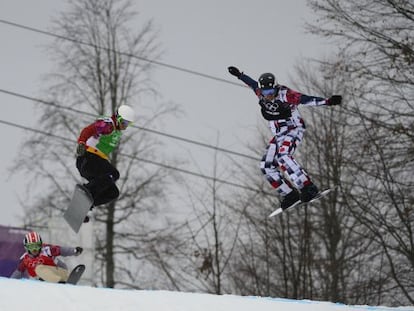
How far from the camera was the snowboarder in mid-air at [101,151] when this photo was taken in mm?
12759

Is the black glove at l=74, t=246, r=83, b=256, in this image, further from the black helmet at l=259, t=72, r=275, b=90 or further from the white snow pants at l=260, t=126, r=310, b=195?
the black helmet at l=259, t=72, r=275, b=90

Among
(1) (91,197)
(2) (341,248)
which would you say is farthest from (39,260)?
(2) (341,248)

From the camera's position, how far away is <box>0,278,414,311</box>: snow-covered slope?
8.41m

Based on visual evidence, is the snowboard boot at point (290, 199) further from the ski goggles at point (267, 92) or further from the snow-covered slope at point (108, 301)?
the snow-covered slope at point (108, 301)

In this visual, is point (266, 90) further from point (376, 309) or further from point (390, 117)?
point (390, 117)

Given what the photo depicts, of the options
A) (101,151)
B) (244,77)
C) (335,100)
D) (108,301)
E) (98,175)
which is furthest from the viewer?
(98,175)

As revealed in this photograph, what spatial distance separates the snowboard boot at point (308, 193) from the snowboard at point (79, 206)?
3613mm

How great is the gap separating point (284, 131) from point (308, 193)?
1.05m

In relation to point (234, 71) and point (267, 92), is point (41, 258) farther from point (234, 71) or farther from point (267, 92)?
point (267, 92)

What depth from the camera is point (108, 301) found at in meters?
8.79

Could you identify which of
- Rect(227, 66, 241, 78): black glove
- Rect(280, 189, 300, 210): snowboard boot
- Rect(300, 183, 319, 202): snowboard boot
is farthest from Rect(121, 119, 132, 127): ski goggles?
Rect(300, 183, 319, 202): snowboard boot

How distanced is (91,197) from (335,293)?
959cm

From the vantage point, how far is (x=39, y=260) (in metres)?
14.2

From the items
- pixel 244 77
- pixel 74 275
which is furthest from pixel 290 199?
pixel 74 275
